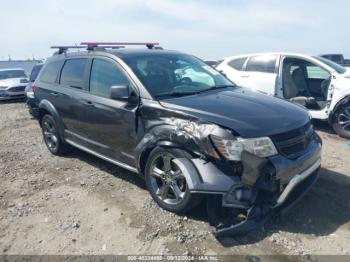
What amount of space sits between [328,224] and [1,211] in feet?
12.2

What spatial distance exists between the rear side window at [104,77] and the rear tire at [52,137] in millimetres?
1443

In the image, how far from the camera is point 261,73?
7.83 meters

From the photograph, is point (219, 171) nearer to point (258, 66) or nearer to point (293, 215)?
point (293, 215)

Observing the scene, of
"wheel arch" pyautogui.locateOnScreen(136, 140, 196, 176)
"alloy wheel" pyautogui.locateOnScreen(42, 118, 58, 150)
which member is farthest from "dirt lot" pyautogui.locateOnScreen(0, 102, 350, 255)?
"alloy wheel" pyautogui.locateOnScreen(42, 118, 58, 150)

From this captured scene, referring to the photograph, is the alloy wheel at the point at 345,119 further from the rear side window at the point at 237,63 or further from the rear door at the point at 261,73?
the rear side window at the point at 237,63

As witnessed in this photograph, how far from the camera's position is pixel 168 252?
123 inches

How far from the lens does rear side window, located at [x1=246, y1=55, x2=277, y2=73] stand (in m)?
7.69

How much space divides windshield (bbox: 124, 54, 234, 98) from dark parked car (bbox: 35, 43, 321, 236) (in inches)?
0.6

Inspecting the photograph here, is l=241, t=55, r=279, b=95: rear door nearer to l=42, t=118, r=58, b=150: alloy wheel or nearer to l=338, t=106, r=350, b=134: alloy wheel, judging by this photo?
l=338, t=106, r=350, b=134: alloy wheel

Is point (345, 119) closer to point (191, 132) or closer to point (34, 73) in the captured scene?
point (191, 132)

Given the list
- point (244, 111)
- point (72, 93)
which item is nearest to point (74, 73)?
point (72, 93)

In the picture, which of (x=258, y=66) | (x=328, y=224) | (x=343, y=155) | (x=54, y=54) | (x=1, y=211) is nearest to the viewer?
(x=328, y=224)

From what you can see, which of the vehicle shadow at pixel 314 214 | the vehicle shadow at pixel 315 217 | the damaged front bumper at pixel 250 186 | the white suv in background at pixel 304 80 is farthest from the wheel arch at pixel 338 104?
the damaged front bumper at pixel 250 186

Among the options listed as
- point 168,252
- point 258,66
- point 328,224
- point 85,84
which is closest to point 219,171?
point 168,252
